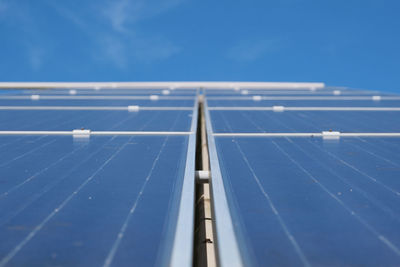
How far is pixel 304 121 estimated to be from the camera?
604cm

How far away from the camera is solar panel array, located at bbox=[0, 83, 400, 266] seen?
1.77m

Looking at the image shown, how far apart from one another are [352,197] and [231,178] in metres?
0.83

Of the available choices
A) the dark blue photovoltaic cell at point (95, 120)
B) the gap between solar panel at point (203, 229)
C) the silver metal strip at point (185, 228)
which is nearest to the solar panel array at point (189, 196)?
the silver metal strip at point (185, 228)

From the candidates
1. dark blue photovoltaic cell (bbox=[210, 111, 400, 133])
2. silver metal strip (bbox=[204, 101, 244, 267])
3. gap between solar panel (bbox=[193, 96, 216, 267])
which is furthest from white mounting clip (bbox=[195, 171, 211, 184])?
dark blue photovoltaic cell (bbox=[210, 111, 400, 133])

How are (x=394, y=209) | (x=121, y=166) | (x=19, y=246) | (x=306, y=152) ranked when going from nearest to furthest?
(x=19, y=246), (x=394, y=209), (x=121, y=166), (x=306, y=152)

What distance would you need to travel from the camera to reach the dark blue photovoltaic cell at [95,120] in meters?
5.34

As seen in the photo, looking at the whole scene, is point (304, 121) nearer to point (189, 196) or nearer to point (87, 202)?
point (189, 196)

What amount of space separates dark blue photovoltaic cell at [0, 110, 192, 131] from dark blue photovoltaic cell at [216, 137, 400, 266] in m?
1.72

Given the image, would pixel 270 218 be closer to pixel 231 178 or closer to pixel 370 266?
pixel 370 266

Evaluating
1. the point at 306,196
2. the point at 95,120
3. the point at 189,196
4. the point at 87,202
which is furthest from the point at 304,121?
the point at 87,202

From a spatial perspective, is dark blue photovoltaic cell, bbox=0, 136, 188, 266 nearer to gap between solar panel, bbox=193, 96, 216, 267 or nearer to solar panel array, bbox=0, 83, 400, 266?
solar panel array, bbox=0, 83, 400, 266

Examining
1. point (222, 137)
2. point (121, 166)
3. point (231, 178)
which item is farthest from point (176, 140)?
point (231, 178)

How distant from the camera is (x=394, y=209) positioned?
229 centimetres

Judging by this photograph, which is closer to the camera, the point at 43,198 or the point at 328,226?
the point at 328,226
